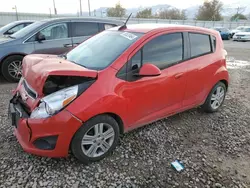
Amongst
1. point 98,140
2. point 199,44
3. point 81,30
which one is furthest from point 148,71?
point 81,30

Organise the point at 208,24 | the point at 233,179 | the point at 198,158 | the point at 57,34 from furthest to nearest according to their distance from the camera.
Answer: the point at 208,24 < the point at 57,34 < the point at 198,158 < the point at 233,179

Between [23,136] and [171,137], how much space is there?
2004 millimetres

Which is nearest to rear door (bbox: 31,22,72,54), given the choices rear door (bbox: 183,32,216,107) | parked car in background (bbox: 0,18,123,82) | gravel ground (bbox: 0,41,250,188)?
parked car in background (bbox: 0,18,123,82)

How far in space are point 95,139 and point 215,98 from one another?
2.51 meters

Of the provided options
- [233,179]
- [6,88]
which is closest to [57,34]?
[6,88]

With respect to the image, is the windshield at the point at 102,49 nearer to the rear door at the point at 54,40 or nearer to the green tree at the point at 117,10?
the rear door at the point at 54,40

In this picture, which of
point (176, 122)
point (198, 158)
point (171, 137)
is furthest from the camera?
point (176, 122)

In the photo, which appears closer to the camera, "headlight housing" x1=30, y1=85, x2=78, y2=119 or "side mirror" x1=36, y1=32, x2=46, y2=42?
"headlight housing" x1=30, y1=85, x2=78, y2=119

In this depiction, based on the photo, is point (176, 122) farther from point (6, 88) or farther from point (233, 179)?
point (6, 88)

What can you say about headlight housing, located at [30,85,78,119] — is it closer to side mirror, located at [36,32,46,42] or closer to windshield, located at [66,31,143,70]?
windshield, located at [66,31,143,70]

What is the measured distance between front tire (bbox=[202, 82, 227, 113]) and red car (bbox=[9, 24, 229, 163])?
1.22ft

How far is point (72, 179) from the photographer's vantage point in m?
2.45

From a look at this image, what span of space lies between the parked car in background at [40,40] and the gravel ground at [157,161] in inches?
89.0

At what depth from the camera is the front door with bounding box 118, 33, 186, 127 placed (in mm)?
2787
